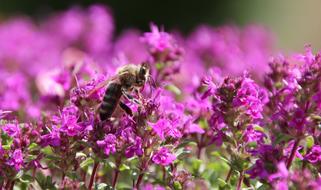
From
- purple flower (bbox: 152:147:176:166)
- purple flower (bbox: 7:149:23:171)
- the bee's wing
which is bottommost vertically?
purple flower (bbox: 7:149:23:171)

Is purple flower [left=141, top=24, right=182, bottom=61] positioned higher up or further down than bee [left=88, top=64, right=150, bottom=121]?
higher up

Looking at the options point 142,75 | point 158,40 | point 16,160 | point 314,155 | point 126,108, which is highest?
point 158,40

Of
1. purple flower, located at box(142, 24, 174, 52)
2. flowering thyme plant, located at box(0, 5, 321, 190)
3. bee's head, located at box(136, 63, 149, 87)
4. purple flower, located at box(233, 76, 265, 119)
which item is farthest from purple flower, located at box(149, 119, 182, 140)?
purple flower, located at box(142, 24, 174, 52)

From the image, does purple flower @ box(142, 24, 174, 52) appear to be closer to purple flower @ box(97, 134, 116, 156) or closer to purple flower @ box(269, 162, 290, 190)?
purple flower @ box(97, 134, 116, 156)

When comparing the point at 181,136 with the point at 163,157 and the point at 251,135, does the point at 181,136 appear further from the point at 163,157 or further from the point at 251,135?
the point at 251,135

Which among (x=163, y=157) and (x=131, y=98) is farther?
(x=131, y=98)

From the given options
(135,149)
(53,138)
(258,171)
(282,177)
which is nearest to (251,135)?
(258,171)
